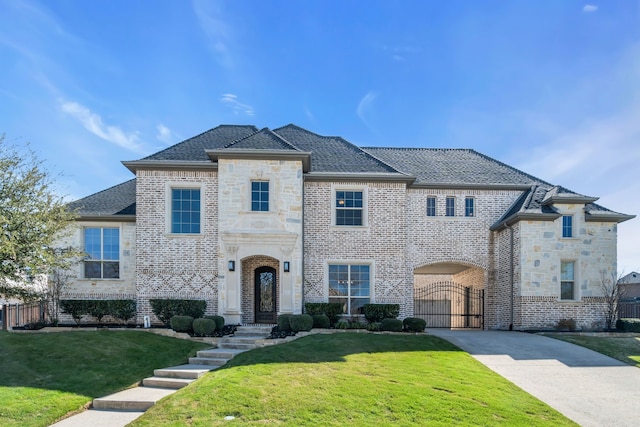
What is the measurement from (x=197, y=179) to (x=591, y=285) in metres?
16.8

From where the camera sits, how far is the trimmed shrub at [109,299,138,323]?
15.8m

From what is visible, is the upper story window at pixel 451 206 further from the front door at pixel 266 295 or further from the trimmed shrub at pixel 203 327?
the trimmed shrub at pixel 203 327

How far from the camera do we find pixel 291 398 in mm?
7605

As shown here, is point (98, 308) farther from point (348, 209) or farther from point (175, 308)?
point (348, 209)

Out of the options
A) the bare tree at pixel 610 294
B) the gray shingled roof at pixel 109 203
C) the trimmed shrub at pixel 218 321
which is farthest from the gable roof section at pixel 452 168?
the gray shingled roof at pixel 109 203

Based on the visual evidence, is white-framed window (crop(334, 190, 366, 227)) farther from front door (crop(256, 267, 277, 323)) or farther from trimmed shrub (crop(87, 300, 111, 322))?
trimmed shrub (crop(87, 300, 111, 322))

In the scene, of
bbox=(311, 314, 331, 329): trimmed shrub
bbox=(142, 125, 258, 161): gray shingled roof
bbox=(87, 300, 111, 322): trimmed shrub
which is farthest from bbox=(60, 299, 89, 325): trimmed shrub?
bbox=(311, 314, 331, 329): trimmed shrub

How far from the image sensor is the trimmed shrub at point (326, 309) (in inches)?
608

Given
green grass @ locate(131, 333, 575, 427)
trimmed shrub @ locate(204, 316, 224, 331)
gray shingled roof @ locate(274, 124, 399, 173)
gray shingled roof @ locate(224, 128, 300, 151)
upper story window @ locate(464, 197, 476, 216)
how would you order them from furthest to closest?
upper story window @ locate(464, 197, 476, 216) < gray shingled roof @ locate(274, 124, 399, 173) < gray shingled roof @ locate(224, 128, 300, 151) < trimmed shrub @ locate(204, 316, 224, 331) < green grass @ locate(131, 333, 575, 427)

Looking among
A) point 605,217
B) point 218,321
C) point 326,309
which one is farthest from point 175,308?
point 605,217

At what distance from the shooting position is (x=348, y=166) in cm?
1731

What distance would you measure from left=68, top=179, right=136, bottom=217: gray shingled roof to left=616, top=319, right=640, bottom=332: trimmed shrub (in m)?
20.2

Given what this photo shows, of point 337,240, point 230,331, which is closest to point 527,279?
point 337,240

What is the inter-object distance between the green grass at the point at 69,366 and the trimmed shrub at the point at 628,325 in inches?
633
